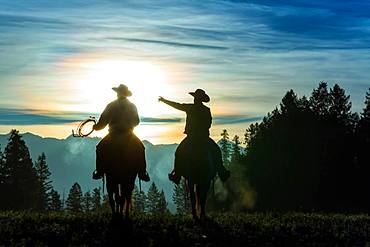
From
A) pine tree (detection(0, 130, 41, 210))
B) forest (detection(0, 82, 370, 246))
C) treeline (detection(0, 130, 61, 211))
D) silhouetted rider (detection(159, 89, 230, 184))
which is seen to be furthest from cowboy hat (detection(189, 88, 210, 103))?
pine tree (detection(0, 130, 41, 210))

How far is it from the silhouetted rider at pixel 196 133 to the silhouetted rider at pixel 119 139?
5.18 ft

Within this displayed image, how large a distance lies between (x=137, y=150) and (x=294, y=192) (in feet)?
177

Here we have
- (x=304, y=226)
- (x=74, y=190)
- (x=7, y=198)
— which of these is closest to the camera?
(x=304, y=226)

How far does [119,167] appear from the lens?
19.3m

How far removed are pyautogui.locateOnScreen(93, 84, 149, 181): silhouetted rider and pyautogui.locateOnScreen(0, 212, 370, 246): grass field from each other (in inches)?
59.8

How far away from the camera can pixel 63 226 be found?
56.6ft

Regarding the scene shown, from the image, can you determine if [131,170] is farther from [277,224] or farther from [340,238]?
[340,238]

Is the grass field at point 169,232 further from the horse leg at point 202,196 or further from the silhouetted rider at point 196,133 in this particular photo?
the silhouetted rider at point 196,133

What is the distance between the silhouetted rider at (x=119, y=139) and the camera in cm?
1936

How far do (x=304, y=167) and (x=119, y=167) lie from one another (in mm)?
56022

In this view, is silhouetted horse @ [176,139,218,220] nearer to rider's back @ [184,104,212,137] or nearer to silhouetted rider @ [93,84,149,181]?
rider's back @ [184,104,212,137]

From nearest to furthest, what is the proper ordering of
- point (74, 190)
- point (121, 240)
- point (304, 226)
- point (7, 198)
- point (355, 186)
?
1. point (121, 240)
2. point (304, 226)
3. point (355, 186)
4. point (7, 198)
5. point (74, 190)

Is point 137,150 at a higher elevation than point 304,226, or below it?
higher

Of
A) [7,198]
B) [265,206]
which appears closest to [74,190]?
[7,198]
